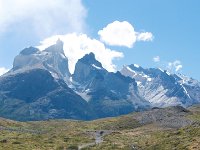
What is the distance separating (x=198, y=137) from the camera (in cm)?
14462

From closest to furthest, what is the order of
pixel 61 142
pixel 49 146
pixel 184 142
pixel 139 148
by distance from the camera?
pixel 184 142 → pixel 139 148 → pixel 49 146 → pixel 61 142

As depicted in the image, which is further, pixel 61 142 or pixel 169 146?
pixel 61 142

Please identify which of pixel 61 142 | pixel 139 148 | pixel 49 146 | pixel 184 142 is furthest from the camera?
pixel 61 142

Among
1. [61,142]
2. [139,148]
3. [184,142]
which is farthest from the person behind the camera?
[61,142]

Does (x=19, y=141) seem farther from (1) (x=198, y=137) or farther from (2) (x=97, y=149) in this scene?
(1) (x=198, y=137)

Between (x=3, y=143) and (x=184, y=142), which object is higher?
(x=3, y=143)

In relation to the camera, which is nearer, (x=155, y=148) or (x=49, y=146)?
(x=155, y=148)

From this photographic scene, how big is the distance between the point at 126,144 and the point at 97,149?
1885 centimetres

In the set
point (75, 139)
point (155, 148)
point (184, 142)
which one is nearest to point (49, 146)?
point (75, 139)

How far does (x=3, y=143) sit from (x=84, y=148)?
34.0 m

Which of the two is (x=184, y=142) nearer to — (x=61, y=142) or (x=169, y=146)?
(x=169, y=146)

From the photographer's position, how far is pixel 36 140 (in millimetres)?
191125

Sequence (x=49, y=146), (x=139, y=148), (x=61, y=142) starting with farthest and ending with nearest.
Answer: (x=61, y=142), (x=49, y=146), (x=139, y=148)

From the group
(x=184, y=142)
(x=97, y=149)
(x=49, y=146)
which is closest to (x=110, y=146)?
(x=97, y=149)
